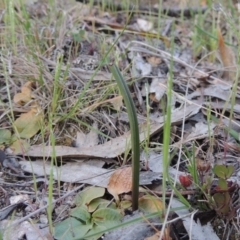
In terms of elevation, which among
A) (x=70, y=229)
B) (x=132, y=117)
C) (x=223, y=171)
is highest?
(x=132, y=117)

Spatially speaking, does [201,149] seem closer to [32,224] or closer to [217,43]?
[32,224]

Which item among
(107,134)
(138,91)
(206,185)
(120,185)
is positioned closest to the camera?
(206,185)

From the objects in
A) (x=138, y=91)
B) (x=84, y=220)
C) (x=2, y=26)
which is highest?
(x=2, y=26)

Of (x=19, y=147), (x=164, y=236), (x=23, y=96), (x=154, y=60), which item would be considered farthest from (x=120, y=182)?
(x=154, y=60)

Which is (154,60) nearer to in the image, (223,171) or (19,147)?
(19,147)

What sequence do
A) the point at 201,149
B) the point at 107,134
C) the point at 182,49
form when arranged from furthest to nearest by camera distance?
the point at 182,49 < the point at 107,134 < the point at 201,149

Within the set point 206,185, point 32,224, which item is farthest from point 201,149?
point 32,224

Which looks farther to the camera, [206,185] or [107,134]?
[107,134]
